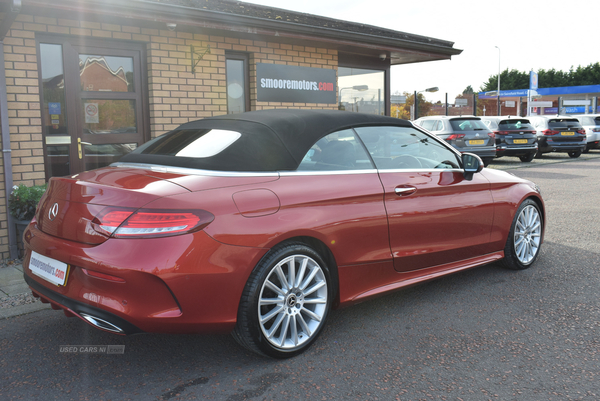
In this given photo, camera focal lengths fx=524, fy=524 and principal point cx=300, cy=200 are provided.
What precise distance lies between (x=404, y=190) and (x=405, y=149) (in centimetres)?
49

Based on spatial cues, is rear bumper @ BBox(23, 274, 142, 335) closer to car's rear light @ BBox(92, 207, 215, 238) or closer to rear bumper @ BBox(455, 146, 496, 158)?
car's rear light @ BBox(92, 207, 215, 238)

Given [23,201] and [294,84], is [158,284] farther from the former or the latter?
[294,84]

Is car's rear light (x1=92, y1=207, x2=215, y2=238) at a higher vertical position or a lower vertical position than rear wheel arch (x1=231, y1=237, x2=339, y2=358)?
higher

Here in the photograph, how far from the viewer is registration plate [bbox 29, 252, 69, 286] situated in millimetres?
2938

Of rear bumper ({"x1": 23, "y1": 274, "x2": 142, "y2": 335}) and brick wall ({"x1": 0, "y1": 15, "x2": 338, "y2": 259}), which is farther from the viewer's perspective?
brick wall ({"x1": 0, "y1": 15, "x2": 338, "y2": 259})

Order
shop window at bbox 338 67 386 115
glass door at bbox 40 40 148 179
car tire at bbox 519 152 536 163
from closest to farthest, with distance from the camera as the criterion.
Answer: glass door at bbox 40 40 148 179
shop window at bbox 338 67 386 115
car tire at bbox 519 152 536 163

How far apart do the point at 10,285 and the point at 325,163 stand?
3.16 metres

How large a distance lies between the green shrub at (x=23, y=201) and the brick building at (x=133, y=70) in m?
0.14

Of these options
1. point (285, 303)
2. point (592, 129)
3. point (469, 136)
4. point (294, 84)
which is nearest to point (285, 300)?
point (285, 303)

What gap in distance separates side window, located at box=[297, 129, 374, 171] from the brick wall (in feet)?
12.5

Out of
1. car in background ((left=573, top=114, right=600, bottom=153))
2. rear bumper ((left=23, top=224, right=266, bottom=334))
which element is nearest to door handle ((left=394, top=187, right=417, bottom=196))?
rear bumper ((left=23, top=224, right=266, bottom=334))

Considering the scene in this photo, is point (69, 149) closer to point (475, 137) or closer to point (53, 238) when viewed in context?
point (53, 238)

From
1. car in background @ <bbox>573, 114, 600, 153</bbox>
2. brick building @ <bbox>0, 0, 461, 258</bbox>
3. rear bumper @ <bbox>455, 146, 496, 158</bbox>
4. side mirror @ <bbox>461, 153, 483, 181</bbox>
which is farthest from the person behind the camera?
car in background @ <bbox>573, 114, 600, 153</bbox>

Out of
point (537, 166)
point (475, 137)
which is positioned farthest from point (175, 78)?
point (537, 166)
